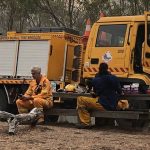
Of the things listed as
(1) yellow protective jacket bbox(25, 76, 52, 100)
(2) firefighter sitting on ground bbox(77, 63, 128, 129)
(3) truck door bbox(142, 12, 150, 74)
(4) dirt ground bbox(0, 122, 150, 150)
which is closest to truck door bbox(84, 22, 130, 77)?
(3) truck door bbox(142, 12, 150, 74)

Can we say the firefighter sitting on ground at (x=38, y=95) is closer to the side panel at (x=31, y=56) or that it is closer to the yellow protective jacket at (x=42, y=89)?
the yellow protective jacket at (x=42, y=89)

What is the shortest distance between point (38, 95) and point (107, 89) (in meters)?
1.58

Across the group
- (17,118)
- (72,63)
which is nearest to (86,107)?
(17,118)

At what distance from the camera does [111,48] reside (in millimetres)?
12656

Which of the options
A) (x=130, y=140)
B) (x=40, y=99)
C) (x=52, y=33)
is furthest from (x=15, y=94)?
(x=130, y=140)

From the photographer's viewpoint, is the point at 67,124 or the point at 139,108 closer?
the point at 139,108

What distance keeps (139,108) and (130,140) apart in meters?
2.44

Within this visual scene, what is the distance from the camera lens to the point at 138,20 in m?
12.6

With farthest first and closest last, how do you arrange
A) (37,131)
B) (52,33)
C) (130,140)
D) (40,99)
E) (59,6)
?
(59,6) → (52,33) → (40,99) → (37,131) → (130,140)

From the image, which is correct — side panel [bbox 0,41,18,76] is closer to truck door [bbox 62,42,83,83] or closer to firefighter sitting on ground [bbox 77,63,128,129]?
truck door [bbox 62,42,83,83]

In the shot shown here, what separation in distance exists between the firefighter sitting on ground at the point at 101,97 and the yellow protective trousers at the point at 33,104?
2.40ft

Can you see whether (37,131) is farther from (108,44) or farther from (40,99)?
(108,44)

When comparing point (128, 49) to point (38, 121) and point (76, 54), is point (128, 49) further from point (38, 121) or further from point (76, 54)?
point (38, 121)

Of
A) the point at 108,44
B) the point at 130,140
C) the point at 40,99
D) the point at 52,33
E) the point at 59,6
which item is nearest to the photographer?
the point at 130,140
